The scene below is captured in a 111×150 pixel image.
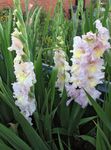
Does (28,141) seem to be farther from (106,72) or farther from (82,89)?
(106,72)

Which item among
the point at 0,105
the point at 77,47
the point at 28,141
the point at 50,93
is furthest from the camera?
the point at 0,105

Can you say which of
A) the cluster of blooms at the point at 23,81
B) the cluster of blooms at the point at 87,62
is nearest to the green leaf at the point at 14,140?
the cluster of blooms at the point at 23,81

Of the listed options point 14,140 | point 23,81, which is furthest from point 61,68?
point 14,140

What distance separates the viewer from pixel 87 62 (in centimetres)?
134

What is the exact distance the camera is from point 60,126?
161cm

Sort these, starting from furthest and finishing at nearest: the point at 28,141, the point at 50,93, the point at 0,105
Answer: the point at 0,105 < the point at 50,93 < the point at 28,141

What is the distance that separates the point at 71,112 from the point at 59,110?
0.06m

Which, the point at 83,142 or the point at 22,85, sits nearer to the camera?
the point at 22,85

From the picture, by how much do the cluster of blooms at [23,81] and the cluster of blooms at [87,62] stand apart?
13cm

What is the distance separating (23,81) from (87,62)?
0.22 meters

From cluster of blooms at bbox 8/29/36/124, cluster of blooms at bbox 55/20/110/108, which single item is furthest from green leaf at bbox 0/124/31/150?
cluster of blooms at bbox 55/20/110/108

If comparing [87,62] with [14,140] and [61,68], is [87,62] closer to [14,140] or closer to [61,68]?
[61,68]

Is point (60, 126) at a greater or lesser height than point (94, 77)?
lesser

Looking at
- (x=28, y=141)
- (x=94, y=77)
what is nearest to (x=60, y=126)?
(x=28, y=141)
